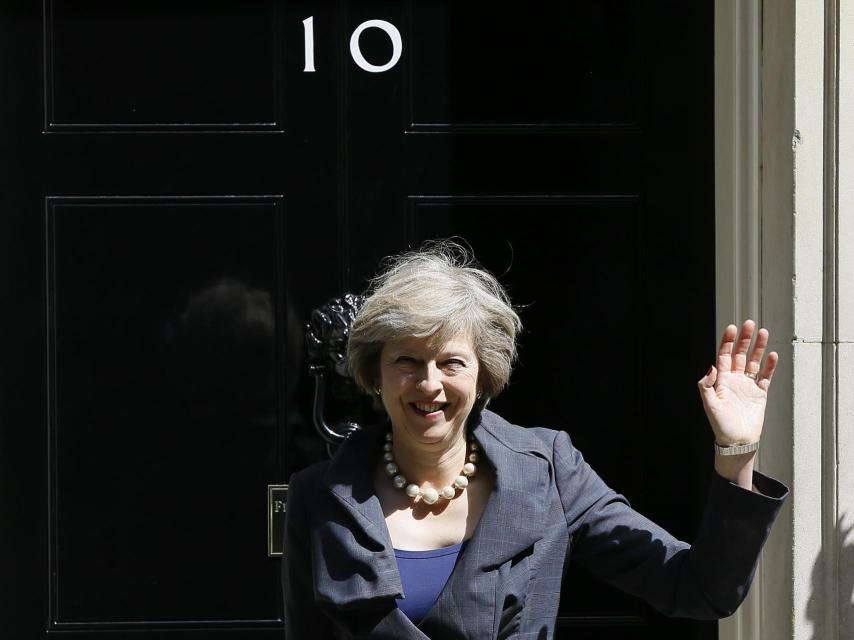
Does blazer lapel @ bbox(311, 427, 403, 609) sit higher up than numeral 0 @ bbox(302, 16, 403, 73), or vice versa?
numeral 0 @ bbox(302, 16, 403, 73)

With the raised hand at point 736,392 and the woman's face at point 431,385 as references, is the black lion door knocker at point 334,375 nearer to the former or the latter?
the woman's face at point 431,385

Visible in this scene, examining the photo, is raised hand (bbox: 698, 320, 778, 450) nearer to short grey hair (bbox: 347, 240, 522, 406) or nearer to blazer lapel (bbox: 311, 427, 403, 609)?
short grey hair (bbox: 347, 240, 522, 406)

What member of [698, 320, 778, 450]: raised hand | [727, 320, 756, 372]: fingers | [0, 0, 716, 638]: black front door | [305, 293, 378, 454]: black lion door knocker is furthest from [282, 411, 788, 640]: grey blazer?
[0, 0, 716, 638]: black front door

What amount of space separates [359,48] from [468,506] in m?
1.56

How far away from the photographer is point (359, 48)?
3.63 meters

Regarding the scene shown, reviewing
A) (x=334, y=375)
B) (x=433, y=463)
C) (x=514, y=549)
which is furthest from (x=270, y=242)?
(x=514, y=549)

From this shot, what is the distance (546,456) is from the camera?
2.62m

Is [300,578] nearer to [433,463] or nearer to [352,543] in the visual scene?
[352,543]

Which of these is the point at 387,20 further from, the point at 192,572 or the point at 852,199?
the point at 192,572

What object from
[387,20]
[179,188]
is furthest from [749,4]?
[179,188]

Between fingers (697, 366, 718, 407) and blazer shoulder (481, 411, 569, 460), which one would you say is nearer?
fingers (697, 366, 718, 407)

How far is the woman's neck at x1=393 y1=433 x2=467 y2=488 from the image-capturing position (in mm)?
2635

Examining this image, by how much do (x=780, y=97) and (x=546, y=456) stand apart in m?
1.28

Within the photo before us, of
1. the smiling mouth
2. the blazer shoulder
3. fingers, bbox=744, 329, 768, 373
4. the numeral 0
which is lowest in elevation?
the blazer shoulder
